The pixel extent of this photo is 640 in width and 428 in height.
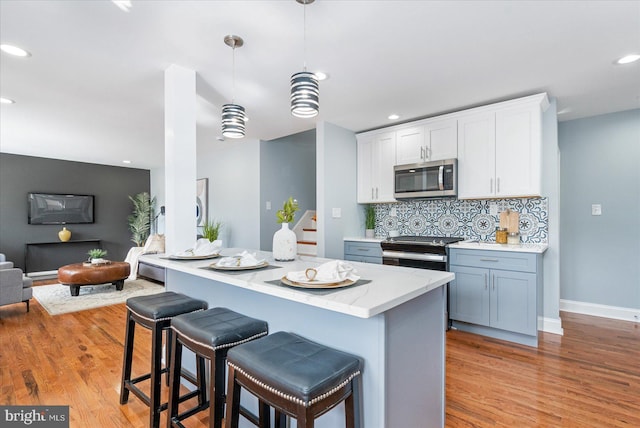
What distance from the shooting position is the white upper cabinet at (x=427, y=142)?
356 cm

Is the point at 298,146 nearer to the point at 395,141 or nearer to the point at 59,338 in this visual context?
the point at 395,141

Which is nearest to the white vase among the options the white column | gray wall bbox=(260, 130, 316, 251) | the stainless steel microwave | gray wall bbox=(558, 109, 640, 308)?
the white column

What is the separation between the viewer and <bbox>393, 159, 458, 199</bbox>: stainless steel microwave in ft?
11.4

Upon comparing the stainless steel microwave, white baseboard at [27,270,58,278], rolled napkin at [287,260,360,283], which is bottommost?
white baseboard at [27,270,58,278]

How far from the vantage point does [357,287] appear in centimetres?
137

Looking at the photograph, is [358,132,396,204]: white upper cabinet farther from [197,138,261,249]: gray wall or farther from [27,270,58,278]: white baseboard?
[27,270,58,278]: white baseboard

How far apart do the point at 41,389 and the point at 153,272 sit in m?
3.32

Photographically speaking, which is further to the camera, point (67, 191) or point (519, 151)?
point (67, 191)

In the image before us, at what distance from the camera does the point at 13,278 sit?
12.0ft

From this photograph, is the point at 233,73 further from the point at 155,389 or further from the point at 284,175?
the point at 284,175

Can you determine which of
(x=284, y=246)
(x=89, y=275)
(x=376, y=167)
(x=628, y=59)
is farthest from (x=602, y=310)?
(x=89, y=275)

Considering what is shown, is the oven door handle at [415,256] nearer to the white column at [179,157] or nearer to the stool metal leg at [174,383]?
the white column at [179,157]

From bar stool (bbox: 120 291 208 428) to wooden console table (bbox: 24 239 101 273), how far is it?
19.8ft

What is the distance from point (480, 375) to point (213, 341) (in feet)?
6.61
